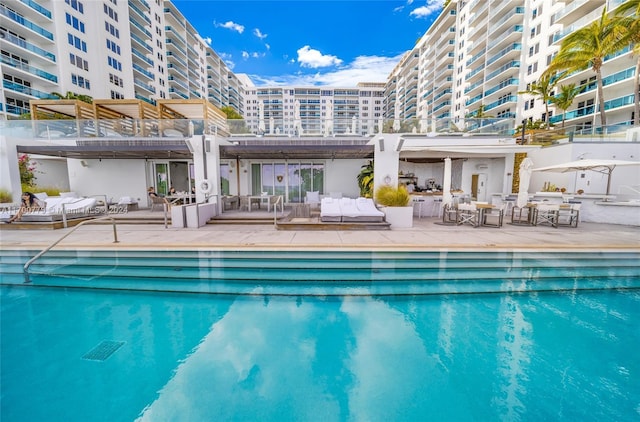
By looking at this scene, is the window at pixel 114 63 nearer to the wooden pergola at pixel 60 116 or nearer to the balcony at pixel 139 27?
the balcony at pixel 139 27

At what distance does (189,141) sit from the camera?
380 inches

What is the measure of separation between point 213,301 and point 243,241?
90.2 inches

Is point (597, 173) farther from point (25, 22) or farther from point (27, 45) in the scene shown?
point (25, 22)

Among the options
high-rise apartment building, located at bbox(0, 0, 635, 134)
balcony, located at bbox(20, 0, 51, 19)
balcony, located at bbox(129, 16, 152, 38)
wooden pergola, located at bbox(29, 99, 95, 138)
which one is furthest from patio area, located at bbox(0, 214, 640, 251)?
balcony, located at bbox(129, 16, 152, 38)

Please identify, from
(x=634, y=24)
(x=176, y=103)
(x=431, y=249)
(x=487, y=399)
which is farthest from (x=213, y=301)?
(x=634, y=24)

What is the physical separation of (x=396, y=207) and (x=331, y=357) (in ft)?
20.3

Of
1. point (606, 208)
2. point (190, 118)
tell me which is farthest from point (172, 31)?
point (606, 208)

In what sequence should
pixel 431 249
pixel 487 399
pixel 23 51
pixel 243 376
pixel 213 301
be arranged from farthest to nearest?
pixel 23 51, pixel 431 249, pixel 213 301, pixel 243 376, pixel 487 399

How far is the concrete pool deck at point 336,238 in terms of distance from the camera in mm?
6129

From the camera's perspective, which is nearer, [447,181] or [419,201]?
[447,181]

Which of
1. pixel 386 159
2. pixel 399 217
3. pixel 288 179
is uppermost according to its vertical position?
pixel 386 159

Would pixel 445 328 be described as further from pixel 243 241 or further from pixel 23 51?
pixel 23 51

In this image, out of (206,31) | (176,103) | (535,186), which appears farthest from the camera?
(206,31)

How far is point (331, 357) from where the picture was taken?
10.3 feet
